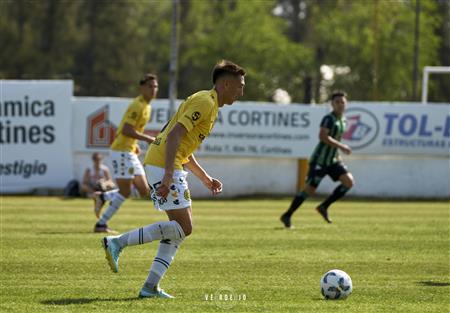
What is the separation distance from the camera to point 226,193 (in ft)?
87.8

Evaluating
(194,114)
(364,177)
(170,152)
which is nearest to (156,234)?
(170,152)

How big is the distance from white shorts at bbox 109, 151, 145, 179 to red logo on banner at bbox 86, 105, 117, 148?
10095mm

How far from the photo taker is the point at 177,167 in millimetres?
9117

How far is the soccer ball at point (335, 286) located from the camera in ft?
31.3

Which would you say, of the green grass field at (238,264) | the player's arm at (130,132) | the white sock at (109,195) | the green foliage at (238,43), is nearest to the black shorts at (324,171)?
the green grass field at (238,264)

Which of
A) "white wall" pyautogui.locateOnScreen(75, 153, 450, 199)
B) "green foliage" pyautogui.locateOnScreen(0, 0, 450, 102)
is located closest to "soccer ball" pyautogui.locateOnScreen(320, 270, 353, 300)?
"white wall" pyautogui.locateOnScreen(75, 153, 450, 199)

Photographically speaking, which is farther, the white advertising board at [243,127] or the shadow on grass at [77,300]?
the white advertising board at [243,127]

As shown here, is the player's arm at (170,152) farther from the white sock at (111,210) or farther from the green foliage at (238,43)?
the green foliage at (238,43)

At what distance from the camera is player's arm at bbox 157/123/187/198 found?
8.75 metres

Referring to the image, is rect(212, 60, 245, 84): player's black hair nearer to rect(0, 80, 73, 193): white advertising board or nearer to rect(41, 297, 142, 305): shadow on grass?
rect(41, 297, 142, 305): shadow on grass

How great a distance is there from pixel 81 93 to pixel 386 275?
2304 centimetres

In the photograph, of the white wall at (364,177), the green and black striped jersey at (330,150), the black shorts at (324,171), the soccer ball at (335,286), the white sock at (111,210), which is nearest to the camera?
the soccer ball at (335,286)

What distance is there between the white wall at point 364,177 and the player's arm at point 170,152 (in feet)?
58.2

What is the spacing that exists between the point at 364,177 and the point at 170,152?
18.5 metres
